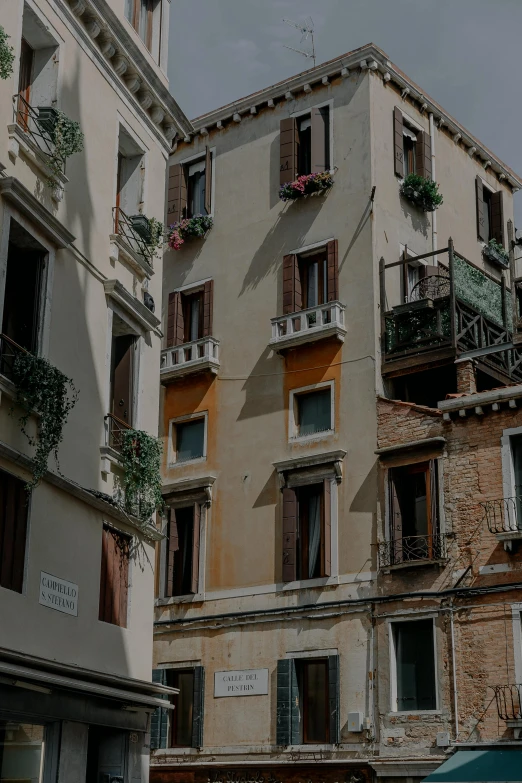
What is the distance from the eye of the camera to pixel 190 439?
85.7 ft

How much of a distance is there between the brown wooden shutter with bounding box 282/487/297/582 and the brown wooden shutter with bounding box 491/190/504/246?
9456 millimetres

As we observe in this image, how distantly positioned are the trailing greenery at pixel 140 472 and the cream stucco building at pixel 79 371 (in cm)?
17

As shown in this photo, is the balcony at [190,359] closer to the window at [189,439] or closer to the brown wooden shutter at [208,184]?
the window at [189,439]

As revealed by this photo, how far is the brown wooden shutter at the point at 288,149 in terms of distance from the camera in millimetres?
26047

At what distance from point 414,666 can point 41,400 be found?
415 inches

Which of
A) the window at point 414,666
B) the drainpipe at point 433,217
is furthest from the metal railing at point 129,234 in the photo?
the drainpipe at point 433,217

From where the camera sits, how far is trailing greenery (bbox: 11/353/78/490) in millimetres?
13594

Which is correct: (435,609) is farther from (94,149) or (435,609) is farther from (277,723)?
(94,149)

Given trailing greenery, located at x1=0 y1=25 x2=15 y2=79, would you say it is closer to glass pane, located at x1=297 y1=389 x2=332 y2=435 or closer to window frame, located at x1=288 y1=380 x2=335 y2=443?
window frame, located at x1=288 y1=380 x2=335 y2=443

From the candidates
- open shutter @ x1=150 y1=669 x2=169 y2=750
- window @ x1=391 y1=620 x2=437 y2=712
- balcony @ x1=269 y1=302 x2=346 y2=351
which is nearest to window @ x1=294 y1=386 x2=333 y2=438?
balcony @ x1=269 y1=302 x2=346 y2=351

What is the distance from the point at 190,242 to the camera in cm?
2778

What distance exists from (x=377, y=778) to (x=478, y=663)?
2.87 m

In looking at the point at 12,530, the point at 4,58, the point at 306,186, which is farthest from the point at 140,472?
the point at 306,186

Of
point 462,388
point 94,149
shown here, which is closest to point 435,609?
point 462,388
